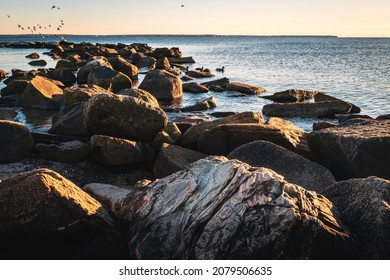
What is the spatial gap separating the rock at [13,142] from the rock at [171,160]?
3243 millimetres

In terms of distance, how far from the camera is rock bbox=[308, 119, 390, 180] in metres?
6.23

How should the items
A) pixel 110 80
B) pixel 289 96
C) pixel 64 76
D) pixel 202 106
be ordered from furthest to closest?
1. pixel 64 76
2. pixel 289 96
3. pixel 110 80
4. pixel 202 106

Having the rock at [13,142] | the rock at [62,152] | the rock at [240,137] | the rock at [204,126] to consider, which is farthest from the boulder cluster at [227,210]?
the rock at [13,142]

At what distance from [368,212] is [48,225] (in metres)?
3.46

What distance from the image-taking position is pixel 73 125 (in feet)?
35.7

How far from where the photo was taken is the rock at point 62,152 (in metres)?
9.16

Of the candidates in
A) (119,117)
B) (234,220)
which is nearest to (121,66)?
(119,117)

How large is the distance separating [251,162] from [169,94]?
13293 millimetres

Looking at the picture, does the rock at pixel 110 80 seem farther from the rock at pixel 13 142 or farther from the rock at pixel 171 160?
the rock at pixel 171 160

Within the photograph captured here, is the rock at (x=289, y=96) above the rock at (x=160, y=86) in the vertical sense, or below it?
below

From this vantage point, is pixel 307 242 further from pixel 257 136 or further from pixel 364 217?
pixel 257 136

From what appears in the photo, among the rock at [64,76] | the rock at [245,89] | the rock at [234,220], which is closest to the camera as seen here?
the rock at [234,220]

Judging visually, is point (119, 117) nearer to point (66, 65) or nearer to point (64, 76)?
point (64, 76)

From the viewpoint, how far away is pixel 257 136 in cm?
876
